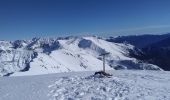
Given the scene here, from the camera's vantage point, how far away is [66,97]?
47.2 ft

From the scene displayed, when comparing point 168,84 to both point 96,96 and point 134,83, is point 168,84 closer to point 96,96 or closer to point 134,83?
point 134,83

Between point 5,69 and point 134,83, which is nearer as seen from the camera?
point 134,83

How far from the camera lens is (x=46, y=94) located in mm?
15305

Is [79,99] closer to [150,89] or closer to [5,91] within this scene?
[150,89]

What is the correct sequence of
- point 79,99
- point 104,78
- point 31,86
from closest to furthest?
point 79,99 < point 31,86 < point 104,78

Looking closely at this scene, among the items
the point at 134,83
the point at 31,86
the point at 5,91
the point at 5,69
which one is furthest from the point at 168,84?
the point at 5,69

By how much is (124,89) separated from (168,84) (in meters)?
3.28

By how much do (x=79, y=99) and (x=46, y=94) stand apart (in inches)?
95.4

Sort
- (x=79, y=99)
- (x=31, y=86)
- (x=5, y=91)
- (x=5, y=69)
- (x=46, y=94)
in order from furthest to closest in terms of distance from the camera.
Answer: (x=5, y=69)
(x=31, y=86)
(x=5, y=91)
(x=46, y=94)
(x=79, y=99)

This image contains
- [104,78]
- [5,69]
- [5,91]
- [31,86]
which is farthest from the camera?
[5,69]

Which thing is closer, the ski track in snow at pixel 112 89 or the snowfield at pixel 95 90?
the ski track in snow at pixel 112 89

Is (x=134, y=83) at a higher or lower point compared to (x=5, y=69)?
higher

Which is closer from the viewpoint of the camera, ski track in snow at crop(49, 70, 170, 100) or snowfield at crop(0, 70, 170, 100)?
ski track in snow at crop(49, 70, 170, 100)

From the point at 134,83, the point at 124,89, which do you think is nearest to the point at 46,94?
the point at 124,89
